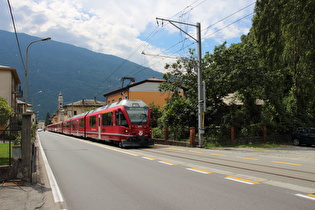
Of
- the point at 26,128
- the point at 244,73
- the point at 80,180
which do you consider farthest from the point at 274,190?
the point at 244,73

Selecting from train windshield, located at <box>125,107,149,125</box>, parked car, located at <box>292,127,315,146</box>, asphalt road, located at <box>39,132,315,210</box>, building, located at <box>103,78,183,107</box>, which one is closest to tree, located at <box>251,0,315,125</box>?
parked car, located at <box>292,127,315,146</box>

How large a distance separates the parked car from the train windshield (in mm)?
12106

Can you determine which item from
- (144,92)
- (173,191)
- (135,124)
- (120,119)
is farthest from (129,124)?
(144,92)

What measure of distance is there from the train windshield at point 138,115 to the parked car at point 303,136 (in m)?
12.1

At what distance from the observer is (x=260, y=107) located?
23422 mm

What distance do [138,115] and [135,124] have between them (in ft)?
2.52

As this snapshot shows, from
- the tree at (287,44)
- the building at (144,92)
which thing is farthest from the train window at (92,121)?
the building at (144,92)

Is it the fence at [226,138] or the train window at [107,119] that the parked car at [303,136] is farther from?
the train window at [107,119]

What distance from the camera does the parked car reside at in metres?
20.2

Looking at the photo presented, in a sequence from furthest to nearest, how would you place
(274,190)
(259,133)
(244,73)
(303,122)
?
(303,122) < (259,133) < (244,73) < (274,190)

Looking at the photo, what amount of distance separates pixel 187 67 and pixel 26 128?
17.1 meters

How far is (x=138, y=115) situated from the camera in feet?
58.5

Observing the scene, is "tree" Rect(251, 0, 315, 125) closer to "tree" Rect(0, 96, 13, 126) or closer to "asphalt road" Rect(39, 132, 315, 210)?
"asphalt road" Rect(39, 132, 315, 210)

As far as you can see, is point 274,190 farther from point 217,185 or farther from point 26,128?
point 26,128
